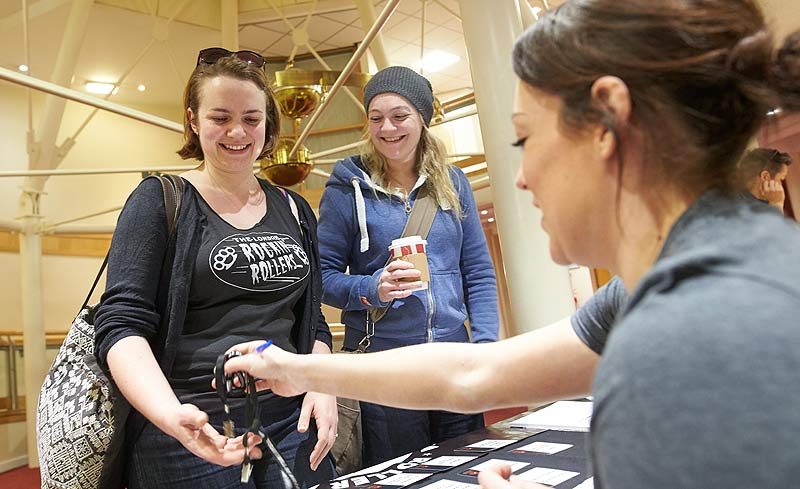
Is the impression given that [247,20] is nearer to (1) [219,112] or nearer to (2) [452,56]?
(2) [452,56]

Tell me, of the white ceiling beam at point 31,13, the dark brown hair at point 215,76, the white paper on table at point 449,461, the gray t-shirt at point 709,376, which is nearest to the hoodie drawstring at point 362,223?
the dark brown hair at point 215,76

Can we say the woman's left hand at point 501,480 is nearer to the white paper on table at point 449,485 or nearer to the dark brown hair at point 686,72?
the white paper on table at point 449,485

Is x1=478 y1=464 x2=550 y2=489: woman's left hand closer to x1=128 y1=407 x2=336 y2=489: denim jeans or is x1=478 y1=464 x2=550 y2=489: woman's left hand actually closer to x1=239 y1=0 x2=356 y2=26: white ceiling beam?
x1=128 y1=407 x2=336 y2=489: denim jeans

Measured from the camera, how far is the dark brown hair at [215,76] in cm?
178

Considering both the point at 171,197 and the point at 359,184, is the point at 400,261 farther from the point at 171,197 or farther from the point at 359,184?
the point at 171,197

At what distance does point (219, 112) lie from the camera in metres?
1.76

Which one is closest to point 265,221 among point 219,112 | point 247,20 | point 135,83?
point 219,112

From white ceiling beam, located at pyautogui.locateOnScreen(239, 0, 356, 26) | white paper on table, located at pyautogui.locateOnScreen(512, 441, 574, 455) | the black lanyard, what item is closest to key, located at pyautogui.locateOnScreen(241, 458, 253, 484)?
the black lanyard

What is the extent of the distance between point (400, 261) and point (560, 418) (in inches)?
25.2

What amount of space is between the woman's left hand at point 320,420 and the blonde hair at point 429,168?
2.81 feet

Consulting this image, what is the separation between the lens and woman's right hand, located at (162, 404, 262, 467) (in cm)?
129

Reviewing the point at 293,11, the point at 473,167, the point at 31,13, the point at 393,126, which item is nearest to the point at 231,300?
the point at 393,126

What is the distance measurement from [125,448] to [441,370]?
2.77 ft

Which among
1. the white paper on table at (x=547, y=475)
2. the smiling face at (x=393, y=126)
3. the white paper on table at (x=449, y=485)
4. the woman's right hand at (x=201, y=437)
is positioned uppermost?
the smiling face at (x=393, y=126)
